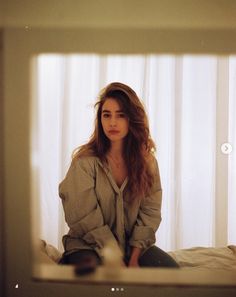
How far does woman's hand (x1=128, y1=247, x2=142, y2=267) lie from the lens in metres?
0.62

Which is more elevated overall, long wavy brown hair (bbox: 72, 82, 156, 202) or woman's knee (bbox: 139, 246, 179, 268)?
long wavy brown hair (bbox: 72, 82, 156, 202)

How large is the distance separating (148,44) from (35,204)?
16.0 inches

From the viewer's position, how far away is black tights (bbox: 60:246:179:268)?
2.01 ft

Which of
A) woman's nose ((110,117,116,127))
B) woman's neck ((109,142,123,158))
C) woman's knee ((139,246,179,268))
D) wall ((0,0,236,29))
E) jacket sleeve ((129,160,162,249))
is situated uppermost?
wall ((0,0,236,29))

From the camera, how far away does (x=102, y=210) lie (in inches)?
25.0

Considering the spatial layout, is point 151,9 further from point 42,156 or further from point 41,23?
point 42,156

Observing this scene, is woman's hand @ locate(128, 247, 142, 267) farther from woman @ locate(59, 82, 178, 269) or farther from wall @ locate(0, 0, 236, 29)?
wall @ locate(0, 0, 236, 29)

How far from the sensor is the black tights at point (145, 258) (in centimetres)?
61

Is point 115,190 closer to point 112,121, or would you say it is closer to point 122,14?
point 112,121

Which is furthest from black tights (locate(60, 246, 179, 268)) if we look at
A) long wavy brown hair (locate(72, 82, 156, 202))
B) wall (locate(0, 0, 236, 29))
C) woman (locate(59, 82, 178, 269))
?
wall (locate(0, 0, 236, 29))

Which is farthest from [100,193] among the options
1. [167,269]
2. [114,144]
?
[167,269]

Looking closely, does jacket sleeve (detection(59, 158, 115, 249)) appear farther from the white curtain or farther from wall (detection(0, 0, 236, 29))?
wall (detection(0, 0, 236, 29))

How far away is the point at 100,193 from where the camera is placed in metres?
0.64

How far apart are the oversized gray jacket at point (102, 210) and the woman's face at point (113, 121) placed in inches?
2.7
